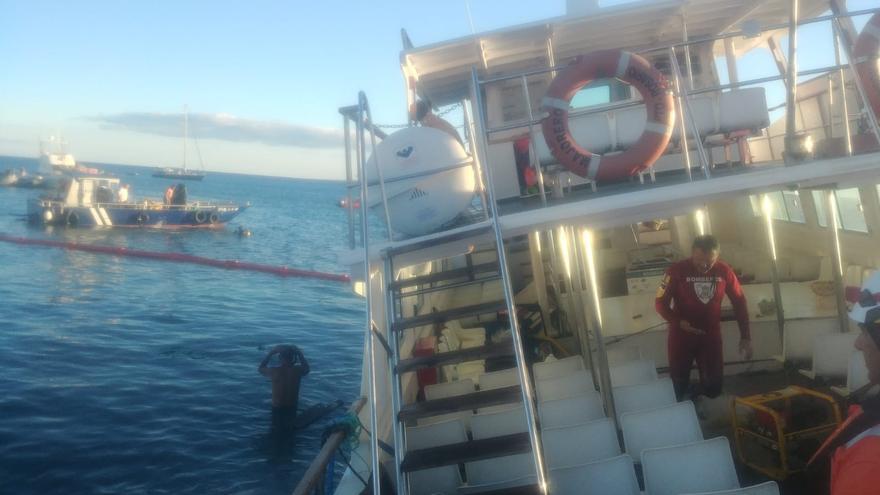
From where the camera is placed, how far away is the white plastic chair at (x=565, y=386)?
5.76 metres

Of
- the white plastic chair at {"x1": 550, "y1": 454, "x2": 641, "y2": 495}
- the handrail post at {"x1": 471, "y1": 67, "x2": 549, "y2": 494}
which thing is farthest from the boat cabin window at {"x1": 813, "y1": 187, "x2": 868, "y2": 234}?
the white plastic chair at {"x1": 550, "y1": 454, "x2": 641, "y2": 495}

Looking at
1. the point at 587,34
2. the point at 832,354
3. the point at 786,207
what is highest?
the point at 587,34

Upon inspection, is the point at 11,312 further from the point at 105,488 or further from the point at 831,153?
the point at 831,153

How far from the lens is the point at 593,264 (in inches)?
266

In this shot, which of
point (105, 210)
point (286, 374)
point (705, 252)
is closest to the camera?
point (705, 252)

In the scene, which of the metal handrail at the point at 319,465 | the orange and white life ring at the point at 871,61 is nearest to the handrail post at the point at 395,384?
the metal handrail at the point at 319,465

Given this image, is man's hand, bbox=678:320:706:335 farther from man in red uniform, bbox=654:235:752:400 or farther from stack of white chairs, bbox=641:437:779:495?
stack of white chairs, bbox=641:437:779:495

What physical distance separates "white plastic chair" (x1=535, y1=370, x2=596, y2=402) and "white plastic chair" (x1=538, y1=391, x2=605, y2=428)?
62cm

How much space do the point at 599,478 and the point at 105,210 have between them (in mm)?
46905

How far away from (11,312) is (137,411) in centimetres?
1099

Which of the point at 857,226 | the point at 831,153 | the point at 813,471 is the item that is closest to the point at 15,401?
the point at 813,471

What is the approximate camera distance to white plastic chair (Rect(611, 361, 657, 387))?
5.84 m

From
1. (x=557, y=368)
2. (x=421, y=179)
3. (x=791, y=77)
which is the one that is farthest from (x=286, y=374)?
(x=791, y=77)

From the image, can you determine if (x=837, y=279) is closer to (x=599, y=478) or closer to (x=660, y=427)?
(x=660, y=427)
